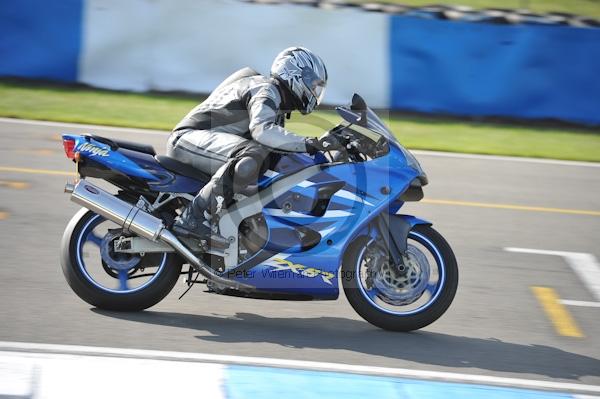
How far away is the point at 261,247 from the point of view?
5992mm

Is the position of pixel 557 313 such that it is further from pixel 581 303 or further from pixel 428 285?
pixel 428 285

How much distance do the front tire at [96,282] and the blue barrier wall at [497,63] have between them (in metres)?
7.82

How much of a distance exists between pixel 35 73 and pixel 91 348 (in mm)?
9092

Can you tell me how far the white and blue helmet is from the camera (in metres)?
5.90

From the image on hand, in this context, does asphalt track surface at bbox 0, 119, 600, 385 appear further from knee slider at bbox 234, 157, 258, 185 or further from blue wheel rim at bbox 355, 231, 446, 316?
knee slider at bbox 234, 157, 258, 185

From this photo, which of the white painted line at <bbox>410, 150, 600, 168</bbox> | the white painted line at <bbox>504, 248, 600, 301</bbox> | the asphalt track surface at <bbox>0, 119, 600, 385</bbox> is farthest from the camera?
the white painted line at <bbox>410, 150, 600, 168</bbox>

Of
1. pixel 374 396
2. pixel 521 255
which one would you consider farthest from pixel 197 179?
pixel 521 255

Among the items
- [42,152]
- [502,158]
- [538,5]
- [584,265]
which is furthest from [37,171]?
[538,5]

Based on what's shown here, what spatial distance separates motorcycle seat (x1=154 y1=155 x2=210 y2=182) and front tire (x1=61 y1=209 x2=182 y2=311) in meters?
0.51

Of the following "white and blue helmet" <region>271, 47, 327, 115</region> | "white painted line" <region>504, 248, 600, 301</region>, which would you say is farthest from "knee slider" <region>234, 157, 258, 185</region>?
"white painted line" <region>504, 248, 600, 301</region>

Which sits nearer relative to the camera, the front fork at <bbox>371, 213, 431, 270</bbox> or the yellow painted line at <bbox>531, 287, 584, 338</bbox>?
the front fork at <bbox>371, 213, 431, 270</bbox>

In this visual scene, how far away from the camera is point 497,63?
13.2 metres

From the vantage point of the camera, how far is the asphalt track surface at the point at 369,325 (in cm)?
564

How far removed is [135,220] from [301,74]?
4.47 feet
